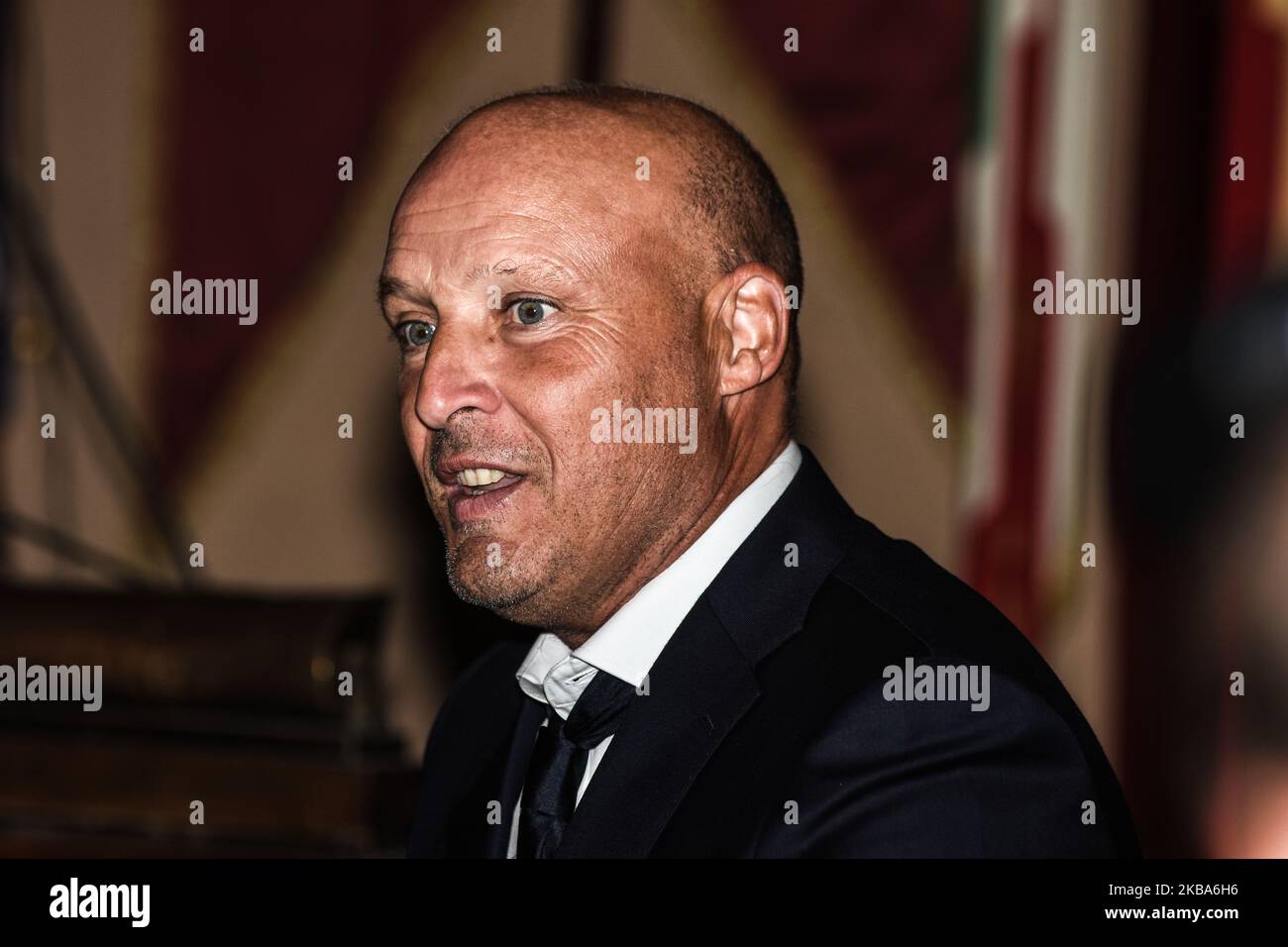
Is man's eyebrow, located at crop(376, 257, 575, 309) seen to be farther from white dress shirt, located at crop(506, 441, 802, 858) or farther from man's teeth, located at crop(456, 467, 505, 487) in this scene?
white dress shirt, located at crop(506, 441, 802, 858)

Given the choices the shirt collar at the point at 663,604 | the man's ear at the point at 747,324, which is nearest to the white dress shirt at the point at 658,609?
the shirt collar at the point at 663,604

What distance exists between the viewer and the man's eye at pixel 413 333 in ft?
4.91

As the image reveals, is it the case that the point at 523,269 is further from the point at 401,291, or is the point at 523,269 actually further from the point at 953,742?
the point at 953,742

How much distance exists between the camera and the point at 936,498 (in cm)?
397

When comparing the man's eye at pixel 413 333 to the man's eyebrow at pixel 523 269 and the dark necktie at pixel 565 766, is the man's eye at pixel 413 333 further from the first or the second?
the dark necktie at pixel 565 766

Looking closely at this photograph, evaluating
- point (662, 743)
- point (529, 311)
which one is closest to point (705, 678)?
point (662, 743)

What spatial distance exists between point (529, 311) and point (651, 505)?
23cm

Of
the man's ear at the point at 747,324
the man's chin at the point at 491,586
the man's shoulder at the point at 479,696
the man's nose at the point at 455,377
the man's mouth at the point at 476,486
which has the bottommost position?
the man's shoulder at the point at 479,696

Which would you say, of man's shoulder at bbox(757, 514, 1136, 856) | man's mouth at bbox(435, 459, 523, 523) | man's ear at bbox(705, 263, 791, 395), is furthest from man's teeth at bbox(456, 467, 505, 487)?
man's shoulder at bbox(757, 514, 1136, 856)

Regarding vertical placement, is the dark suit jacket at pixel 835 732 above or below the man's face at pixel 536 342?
below

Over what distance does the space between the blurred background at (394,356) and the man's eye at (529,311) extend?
134cm
